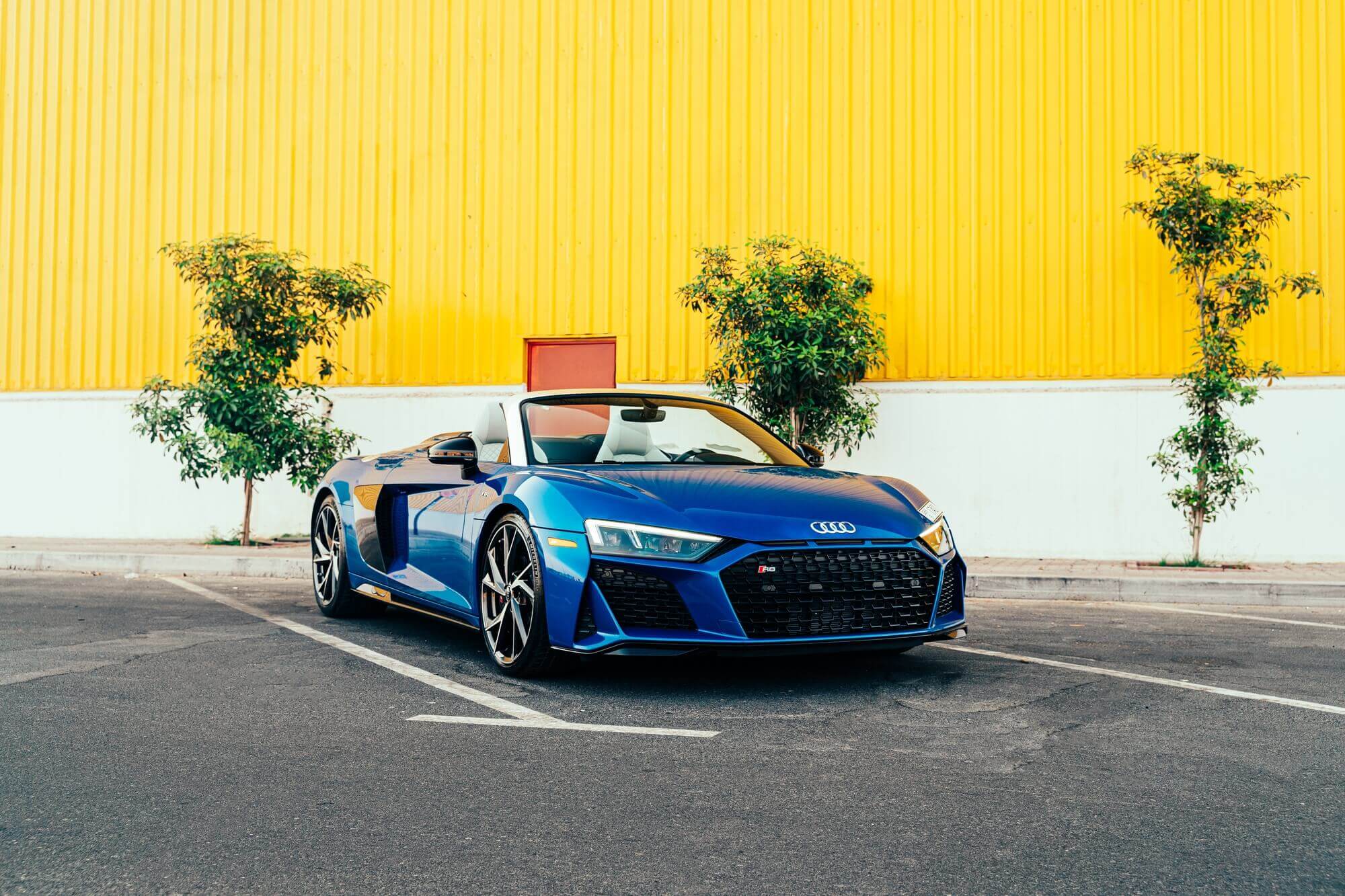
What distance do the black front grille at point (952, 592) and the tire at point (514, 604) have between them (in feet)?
5.50

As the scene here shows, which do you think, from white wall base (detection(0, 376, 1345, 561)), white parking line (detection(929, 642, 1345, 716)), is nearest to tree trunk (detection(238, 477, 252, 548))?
white wall base (detection(0, 376, 1345, 561))

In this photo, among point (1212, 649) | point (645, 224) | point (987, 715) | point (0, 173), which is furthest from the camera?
point (0, 173)

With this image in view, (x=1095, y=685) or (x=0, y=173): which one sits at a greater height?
(x=0, y=173)

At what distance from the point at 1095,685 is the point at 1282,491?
298 inches

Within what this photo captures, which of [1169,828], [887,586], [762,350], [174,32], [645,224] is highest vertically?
[174,32]

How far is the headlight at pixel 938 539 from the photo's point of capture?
550 centimetres

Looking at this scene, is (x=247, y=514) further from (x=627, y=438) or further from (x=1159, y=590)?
(x=1159, y=590)

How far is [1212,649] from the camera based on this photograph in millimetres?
6762

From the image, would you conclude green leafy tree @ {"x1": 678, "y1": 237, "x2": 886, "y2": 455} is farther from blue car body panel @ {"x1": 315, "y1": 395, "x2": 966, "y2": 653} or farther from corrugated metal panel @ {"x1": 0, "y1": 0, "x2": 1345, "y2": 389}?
blue car body panel @ {"x1": 315, "y1": 395, "x2": 966, "y2": 653}

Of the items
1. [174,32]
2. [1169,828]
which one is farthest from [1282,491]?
[174,32]

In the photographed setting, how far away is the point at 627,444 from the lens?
20.9 ft

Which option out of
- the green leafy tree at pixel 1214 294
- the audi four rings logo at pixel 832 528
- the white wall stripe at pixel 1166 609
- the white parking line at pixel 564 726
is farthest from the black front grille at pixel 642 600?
the green leafy tree at pixel 1214 294

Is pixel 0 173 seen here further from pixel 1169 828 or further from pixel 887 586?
pixel 1169 828

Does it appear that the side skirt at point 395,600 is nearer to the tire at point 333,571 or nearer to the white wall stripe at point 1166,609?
the tire at point 333,571
